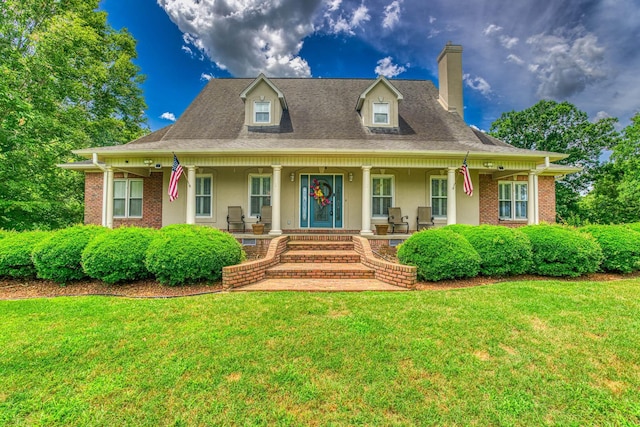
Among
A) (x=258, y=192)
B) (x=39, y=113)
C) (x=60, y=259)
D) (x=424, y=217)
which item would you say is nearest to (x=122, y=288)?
(x=60, y=259)

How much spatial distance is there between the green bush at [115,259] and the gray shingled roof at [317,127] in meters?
4.43

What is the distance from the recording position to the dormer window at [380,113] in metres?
11.6

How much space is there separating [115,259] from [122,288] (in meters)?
0.63

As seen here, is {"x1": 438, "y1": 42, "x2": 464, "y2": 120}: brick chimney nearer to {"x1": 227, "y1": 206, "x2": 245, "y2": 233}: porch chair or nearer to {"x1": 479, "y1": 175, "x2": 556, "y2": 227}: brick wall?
{"x1": 479, "y1": 175, "x2": 556, "y2": 227}: brick wall

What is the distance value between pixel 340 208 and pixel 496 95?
837 inches

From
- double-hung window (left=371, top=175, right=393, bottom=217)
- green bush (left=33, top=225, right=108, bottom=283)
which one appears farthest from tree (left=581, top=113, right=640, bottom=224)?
green bush (left=33, top=225, right=108, bottom=283)

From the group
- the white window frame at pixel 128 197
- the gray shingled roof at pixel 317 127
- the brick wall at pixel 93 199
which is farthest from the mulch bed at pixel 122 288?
the brick wall at pixel 93 199

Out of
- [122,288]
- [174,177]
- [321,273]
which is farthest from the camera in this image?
[174,177]

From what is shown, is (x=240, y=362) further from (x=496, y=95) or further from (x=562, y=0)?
(x=496, y=95)

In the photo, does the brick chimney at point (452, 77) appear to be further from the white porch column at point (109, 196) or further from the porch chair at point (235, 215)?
the white porch column at point (109, 196)

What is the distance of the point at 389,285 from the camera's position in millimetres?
6039

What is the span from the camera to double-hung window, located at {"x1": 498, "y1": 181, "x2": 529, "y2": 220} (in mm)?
11977

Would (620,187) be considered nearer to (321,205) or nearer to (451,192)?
(451,192)

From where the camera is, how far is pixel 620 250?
22.2ft
